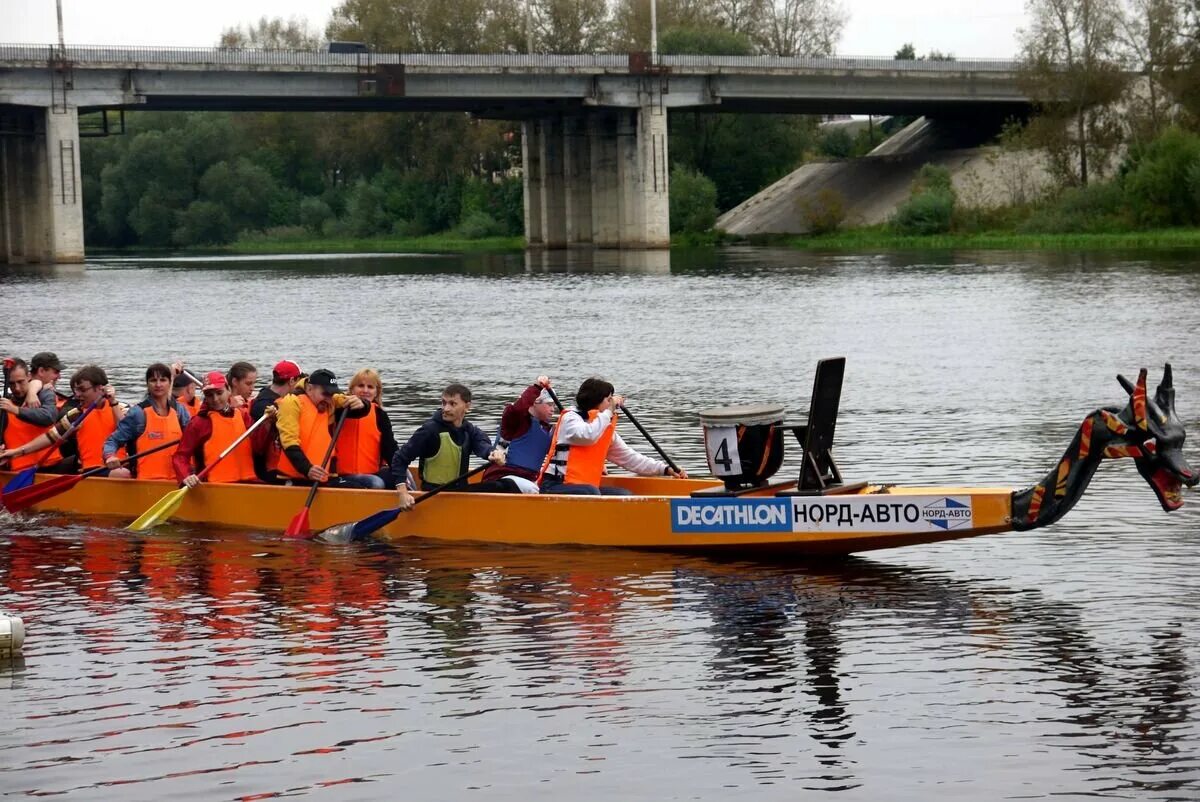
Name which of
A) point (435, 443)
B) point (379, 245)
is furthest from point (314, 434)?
point (379, 245)

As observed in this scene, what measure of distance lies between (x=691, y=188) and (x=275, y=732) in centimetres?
8116

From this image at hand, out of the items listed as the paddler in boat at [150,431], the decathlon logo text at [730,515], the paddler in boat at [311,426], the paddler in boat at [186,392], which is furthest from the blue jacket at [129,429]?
the decathlon logo text at [730,515]

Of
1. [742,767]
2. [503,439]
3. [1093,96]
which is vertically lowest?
[742,767]

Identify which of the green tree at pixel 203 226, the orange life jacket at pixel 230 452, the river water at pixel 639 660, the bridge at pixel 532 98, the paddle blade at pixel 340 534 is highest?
the bridge at pixel 532 98

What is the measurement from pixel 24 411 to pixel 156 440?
1575 millimetres

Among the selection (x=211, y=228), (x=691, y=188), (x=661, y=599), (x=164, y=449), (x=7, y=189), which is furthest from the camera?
(x=211, y=228)

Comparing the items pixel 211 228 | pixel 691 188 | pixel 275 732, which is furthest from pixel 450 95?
pixel 275 732

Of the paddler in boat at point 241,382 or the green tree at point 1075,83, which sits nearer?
the paddler in boat at point 241,382

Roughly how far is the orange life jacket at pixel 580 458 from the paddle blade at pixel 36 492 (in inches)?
198

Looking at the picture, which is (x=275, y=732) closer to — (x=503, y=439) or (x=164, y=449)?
(x=503, y=439)

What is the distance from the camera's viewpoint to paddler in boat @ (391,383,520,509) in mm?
14570

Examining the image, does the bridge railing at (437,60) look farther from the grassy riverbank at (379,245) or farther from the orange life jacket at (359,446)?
the orange life jacket at (359,446)

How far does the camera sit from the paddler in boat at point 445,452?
14570 mm

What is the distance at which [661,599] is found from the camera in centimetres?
1259
